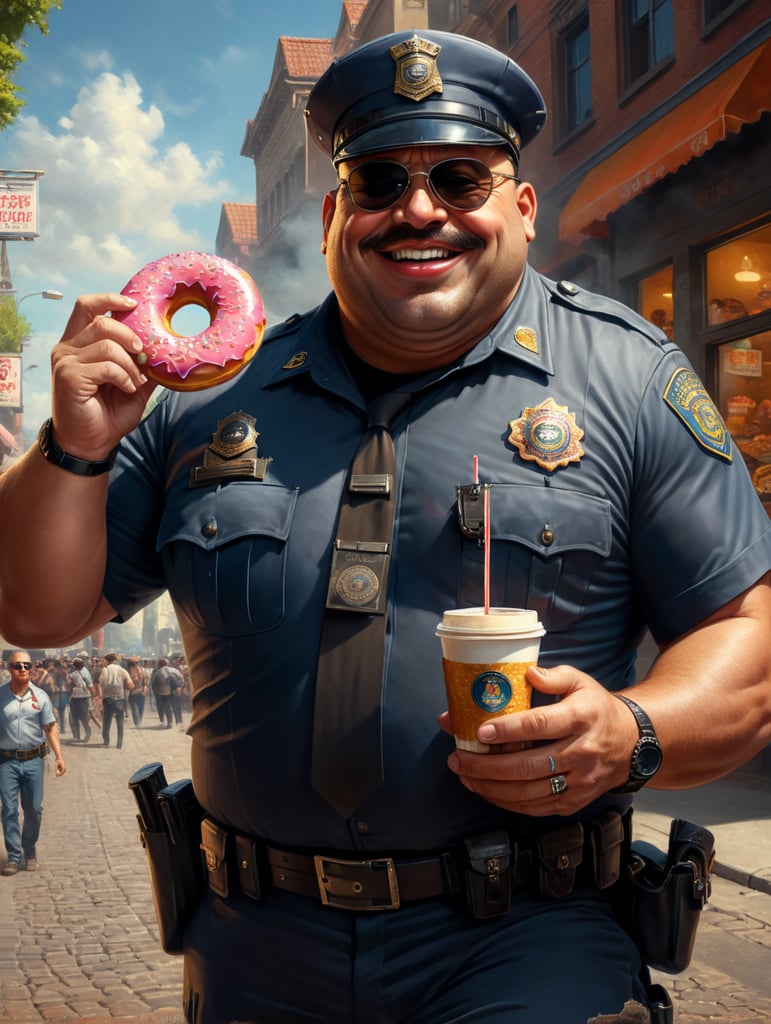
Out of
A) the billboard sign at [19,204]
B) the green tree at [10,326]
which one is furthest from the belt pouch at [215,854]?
the green tree at [10,326]

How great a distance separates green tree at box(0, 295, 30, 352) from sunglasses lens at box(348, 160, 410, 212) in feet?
113

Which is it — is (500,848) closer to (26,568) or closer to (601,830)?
(601,830)

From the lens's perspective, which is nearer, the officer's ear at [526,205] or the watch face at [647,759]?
the watch face at [647,759]

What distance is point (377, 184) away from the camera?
88.3 inches

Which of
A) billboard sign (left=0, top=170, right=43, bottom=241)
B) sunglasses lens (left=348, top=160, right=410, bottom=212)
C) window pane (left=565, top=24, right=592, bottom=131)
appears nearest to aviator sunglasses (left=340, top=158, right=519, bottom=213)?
sunglasses lens (left=348, top=160, right=410, bottom=212)

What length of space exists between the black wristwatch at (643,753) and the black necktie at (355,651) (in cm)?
45

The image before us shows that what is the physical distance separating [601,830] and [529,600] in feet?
1.46

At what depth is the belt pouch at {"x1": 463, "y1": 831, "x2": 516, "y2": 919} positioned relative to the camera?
191 cm

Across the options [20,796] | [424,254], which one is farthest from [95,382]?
[20,796]

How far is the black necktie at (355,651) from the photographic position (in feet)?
6.50

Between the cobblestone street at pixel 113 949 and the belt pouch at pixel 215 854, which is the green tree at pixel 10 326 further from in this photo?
the belt pouch at pixel 215 854

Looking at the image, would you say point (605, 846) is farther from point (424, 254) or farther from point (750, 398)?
point (750, 398)

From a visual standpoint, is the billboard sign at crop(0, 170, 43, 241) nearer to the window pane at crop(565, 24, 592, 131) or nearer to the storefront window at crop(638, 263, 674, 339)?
the window pane at crop(565, 24, 592, 131)

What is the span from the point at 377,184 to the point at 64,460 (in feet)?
2.71
